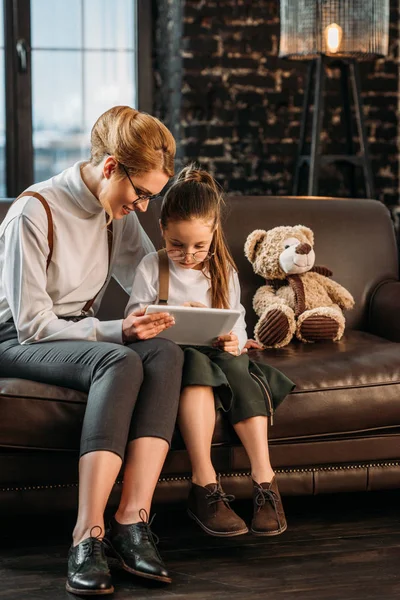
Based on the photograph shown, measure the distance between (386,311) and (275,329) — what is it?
43 cm

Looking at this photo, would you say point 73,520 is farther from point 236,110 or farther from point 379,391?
point 236,110

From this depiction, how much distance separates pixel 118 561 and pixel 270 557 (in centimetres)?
36

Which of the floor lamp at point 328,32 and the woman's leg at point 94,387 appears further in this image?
the floor lamp at point 328,32

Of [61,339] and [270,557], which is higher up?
[61,339]

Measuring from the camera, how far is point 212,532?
200 centimetres

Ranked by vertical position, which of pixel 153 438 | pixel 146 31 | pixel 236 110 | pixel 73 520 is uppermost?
pixel 146 31

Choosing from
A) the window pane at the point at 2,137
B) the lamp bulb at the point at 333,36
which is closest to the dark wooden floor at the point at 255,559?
the lamp bulb at the point at 333,36

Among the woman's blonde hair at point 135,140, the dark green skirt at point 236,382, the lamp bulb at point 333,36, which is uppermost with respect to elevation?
the lamp bulb at point 333,36

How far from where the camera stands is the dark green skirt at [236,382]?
2.06 metres

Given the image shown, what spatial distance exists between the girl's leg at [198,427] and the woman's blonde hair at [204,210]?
0.36 m

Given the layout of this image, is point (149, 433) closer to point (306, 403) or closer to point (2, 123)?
point (306, 403)

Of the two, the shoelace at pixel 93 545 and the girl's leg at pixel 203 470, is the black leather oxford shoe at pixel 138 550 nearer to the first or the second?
the shoelace at pixel 93 545

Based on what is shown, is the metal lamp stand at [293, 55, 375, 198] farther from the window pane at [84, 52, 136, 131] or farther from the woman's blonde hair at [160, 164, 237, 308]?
the woman's blonde hair at [160, 164, 237, 308]

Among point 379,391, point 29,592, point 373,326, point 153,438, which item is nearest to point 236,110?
point 373,326
